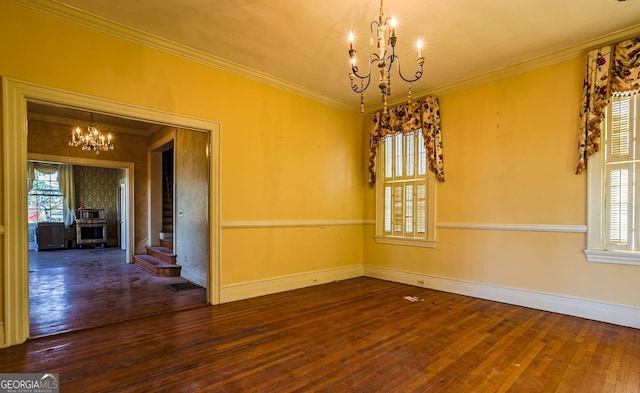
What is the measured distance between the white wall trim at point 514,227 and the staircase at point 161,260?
4.60 m

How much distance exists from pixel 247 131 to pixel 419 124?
8.49ft

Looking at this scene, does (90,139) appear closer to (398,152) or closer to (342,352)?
(398,152)

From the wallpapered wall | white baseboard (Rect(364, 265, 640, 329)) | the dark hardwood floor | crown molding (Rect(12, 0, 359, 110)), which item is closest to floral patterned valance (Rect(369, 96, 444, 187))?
crown molding (Rect(12, 0, 359, 110))

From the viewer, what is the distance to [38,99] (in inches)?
109

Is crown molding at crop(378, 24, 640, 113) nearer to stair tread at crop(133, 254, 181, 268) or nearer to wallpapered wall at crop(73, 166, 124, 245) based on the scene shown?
stair tread at crop(133, 254, 181, 268)

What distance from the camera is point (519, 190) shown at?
3.88 meters

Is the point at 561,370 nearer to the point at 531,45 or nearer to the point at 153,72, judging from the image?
the point at 531,45

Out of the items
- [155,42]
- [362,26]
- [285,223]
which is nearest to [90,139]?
[155,42]

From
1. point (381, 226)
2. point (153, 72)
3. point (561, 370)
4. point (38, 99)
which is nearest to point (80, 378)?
point (38, 99)

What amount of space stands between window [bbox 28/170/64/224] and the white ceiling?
908 cm

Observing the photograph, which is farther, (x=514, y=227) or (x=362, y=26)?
(x=514, y=227)

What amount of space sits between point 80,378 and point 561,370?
11.4 ft

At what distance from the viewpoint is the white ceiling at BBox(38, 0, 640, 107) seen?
9.07 feet

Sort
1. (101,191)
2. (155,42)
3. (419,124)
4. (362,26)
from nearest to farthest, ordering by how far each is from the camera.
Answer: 1. (362,26)
2. (155,42)
3. (419,124)
4. (101,191)
